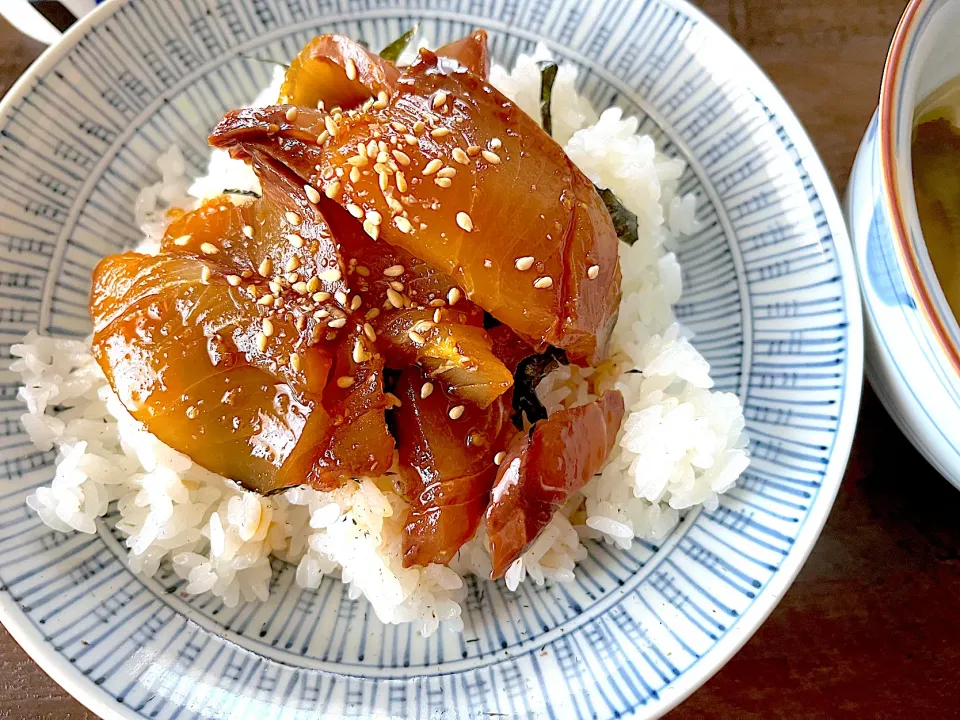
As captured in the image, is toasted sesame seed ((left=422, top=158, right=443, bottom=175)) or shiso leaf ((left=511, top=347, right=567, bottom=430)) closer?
toasted sesame seed ((left=422, top=158, right=443, bottom=175))

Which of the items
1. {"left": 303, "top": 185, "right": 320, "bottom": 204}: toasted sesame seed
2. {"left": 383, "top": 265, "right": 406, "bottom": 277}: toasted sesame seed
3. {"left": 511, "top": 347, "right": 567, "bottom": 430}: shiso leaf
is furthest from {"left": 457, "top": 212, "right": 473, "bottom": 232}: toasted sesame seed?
{"left": 511, "top": 347, "right": 567, "bottom": 430}: shiso leaf

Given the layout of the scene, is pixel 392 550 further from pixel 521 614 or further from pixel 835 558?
pixel 835 558

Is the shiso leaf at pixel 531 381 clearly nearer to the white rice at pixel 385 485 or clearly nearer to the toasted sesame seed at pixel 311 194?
the white rice at pixel 385 485

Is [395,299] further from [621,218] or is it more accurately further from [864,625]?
[864,625]

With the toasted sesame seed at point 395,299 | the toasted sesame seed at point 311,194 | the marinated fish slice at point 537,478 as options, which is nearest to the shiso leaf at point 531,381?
the marinated fish slice at point 537,478

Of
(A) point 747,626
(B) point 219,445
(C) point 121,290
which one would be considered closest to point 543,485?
(A) point 747,626

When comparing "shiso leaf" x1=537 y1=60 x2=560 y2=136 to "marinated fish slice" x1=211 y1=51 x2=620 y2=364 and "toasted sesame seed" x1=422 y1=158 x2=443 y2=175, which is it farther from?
"toasted sesame seed" x1=422 y1=158 x2=443 y2=175

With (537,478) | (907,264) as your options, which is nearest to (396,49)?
(537,478)
